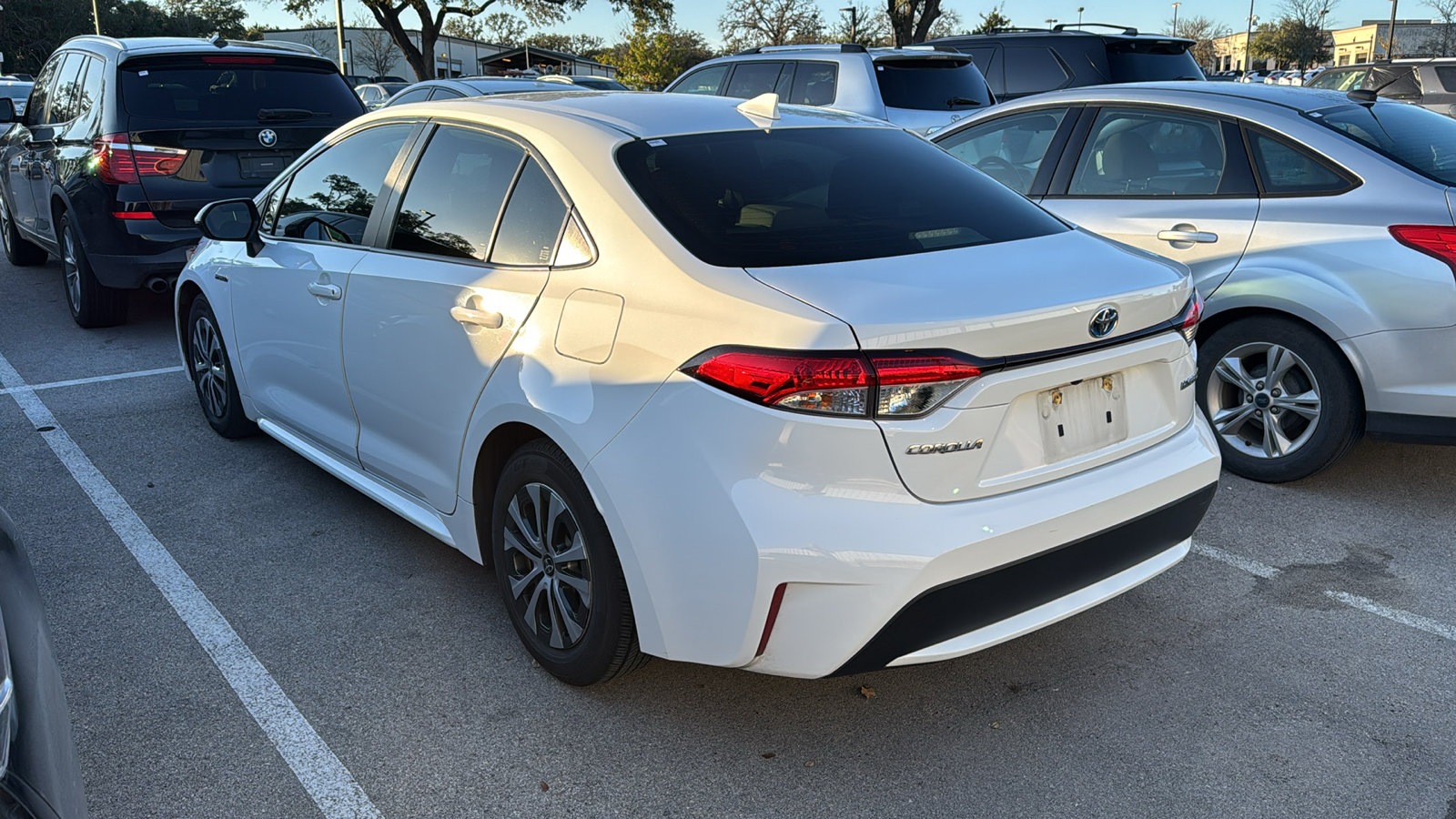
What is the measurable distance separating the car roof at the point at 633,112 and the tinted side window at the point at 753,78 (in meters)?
7.37

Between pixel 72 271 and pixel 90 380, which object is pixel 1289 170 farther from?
pixel 72 271

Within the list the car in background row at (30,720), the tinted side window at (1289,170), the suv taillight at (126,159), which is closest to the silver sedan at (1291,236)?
the tinted side window at (1289,170)

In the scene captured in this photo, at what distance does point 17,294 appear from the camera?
8.77m

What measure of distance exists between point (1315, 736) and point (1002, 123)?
12.5 feet

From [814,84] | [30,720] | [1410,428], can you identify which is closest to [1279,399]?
[1410,428]

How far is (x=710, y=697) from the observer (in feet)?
10.3

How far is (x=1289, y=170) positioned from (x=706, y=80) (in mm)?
7766

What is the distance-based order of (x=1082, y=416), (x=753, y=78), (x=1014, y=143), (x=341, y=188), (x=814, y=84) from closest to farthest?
(x=1082, y=416) → (x=341, y=188) → (x=1014, y=143) → (x=814, y=84) → (x=753, y=78)

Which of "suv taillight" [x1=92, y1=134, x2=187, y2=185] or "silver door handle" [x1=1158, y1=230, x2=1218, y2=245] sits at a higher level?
"suv taillight" [x1=92, y1=134, x2=187, y2=185]

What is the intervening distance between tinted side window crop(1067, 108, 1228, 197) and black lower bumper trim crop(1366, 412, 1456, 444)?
1.19 meters

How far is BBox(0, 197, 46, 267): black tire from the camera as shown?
9.70m

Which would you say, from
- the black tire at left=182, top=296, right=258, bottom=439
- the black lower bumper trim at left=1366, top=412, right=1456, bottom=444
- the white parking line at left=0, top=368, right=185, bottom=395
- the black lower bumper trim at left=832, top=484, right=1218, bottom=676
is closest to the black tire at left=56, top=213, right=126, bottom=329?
the white parking line at left=0, top=368, right=185, bottom=395

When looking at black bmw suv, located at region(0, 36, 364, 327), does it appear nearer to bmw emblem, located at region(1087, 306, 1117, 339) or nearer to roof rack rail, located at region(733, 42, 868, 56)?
roof rack rail, located at region(733, 42, 868, 56)

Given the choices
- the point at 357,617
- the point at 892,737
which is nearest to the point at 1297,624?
the point at 892,737
